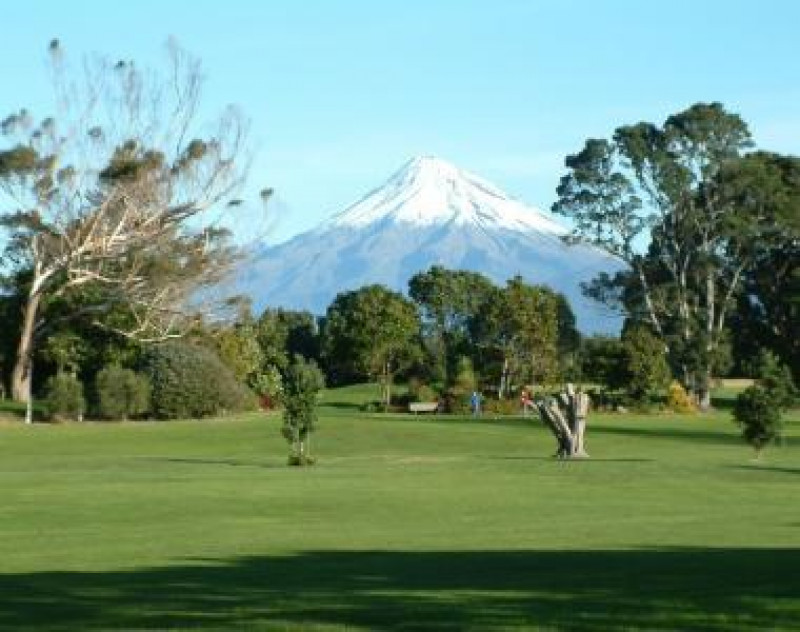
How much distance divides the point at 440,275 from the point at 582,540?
70822 mm

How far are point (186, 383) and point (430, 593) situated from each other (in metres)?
50.4

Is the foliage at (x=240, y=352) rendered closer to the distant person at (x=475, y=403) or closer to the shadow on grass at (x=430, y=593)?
the distant person at (x=475, y=403)

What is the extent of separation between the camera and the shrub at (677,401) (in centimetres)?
7488

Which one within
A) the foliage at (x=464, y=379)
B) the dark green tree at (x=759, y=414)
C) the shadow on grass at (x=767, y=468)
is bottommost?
the shadow on grass at (x=767, y=468)

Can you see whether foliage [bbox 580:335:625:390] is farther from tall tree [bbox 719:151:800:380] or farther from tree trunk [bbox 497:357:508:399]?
tall tree [bbox 719:151:800:380]

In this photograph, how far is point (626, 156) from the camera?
277ft

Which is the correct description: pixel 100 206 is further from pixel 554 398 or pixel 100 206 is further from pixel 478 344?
pixel 554 398

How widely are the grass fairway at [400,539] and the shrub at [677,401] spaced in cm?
2572

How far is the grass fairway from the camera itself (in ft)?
38.6

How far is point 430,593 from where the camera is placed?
1304 centimetres

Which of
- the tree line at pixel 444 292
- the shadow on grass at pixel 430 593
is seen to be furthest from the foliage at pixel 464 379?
the shadow on grass at pixel 430 593

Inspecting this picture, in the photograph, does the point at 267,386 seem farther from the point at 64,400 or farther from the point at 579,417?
the point at 579,417

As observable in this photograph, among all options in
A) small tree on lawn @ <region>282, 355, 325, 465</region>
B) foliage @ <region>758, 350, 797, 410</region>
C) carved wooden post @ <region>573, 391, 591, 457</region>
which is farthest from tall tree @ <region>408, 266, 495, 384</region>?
Result: small tree on lawn @ <region>282, 355, 325, 465</region>

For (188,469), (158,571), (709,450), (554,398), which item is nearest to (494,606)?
(158,571)
